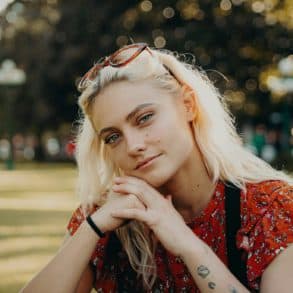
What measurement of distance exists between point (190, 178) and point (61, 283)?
2.56 feet

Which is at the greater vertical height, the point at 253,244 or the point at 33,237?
the point at 253,244

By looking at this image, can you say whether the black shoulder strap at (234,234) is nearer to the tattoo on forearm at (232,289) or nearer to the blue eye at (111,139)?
the tattoo on forearm at (232,289)

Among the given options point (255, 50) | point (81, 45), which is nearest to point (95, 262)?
point (255, 50)

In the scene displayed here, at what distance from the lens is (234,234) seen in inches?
152

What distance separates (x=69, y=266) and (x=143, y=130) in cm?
71

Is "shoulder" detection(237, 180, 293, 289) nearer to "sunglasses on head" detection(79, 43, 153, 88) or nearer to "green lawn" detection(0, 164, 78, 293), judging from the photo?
"sunglasses on head" detection(79, 43, 153, 88)

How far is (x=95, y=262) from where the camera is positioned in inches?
164

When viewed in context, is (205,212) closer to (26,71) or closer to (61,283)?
(61,283)

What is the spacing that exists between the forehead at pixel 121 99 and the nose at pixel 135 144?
94mm

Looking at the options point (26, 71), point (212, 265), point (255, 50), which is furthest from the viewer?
point (26, 71)

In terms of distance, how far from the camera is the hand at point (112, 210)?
3896 millimetres

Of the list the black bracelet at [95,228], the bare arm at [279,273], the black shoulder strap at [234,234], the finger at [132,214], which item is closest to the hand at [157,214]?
the finger at [132,214]

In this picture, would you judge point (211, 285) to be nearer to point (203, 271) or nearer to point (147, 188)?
point (203, 271)

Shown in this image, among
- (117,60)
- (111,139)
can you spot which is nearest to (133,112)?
(111,139)
